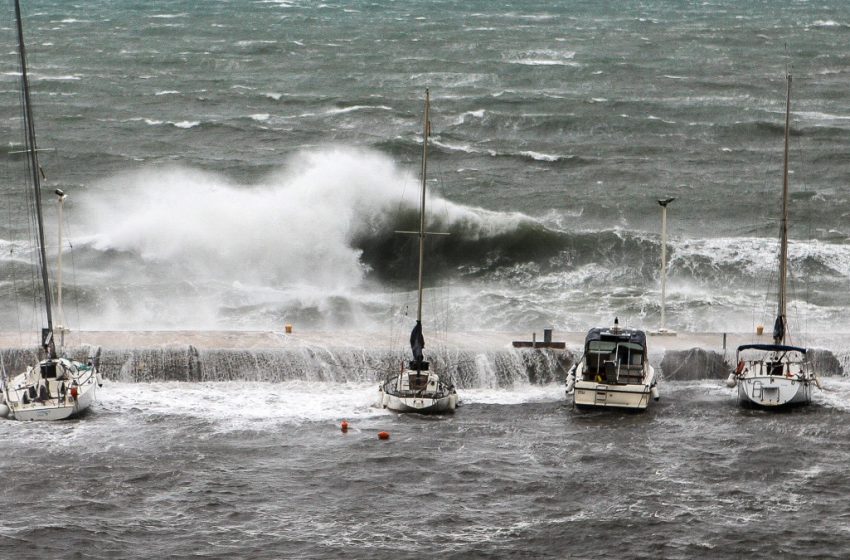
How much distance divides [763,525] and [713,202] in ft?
137

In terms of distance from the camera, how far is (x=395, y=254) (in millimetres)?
68125

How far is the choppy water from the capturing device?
202 ft

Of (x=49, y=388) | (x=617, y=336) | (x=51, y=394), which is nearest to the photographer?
(x=51, y=394)

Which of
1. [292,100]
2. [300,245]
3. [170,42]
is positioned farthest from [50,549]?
[170,42]

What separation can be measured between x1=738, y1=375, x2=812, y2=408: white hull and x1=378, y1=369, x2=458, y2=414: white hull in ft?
30.0

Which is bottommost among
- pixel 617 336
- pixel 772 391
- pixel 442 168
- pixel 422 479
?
pixel 422 479

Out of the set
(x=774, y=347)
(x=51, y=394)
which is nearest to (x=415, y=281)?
(x=774, y=347)

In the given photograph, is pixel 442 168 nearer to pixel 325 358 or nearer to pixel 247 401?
pixel 325 358

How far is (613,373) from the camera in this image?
46.1 meters

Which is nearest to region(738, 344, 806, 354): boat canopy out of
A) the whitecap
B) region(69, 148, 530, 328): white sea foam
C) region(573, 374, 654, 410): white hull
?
region(573, 374, 654, 410): white hull

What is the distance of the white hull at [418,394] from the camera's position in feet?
148

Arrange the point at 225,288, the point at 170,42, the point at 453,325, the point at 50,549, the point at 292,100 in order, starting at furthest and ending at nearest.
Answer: the point at 170,42, the point at 292,100, the point at 225,288, the point at 453,325, the point at 50,549

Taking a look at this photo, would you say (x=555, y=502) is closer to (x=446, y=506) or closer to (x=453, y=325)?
(x=446, y=506)

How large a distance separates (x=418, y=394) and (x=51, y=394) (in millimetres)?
11023
